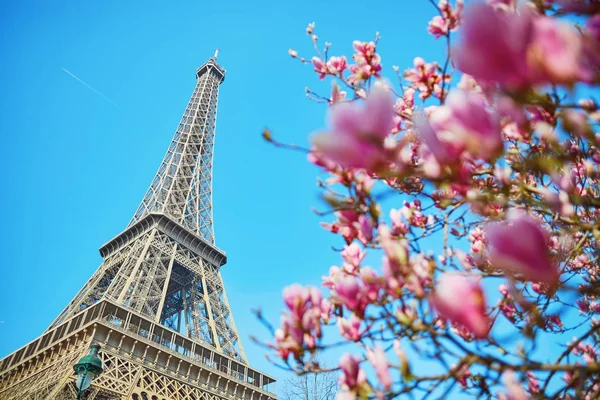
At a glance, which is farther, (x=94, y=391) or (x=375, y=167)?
(x=94, y=391)

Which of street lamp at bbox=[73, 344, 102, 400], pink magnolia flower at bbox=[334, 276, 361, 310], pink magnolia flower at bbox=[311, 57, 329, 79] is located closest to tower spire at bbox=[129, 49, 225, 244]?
street lamp at bbox=[73, 344, 102, 400]

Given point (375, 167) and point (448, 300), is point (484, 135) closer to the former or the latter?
point (375, 167)

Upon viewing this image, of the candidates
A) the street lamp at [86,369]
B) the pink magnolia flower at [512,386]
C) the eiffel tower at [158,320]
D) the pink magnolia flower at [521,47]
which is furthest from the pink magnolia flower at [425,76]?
the eiffel tower at [158,320]

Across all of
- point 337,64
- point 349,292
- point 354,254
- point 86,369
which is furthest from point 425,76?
point 86,369

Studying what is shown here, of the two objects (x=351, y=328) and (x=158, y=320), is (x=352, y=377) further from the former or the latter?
(x=158, y=320)

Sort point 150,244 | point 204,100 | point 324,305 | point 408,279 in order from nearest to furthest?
point 408,279, point 324,305, point 150,244, point 204,100

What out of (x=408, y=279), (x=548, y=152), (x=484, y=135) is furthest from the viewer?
(x=548, y=152)

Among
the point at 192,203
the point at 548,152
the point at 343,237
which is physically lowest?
the point at 343,237

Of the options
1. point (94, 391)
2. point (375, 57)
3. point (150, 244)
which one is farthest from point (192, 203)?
point (375, 57)

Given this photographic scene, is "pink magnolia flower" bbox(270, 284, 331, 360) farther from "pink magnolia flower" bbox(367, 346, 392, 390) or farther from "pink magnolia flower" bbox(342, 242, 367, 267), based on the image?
"pink magnolia flower" bbox(367, 346, 392, 390)
